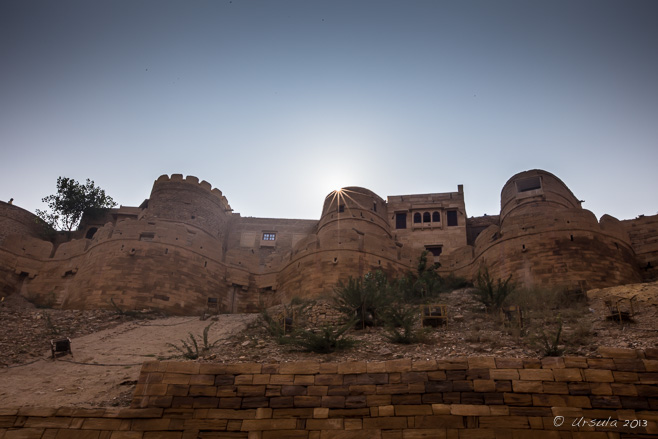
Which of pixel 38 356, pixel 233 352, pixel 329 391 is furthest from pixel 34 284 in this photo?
pixel 329 391

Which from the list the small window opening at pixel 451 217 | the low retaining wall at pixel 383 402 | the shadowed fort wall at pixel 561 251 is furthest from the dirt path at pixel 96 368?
the small window opening at pixel 451 217

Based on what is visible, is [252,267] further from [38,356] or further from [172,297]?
[38,356]

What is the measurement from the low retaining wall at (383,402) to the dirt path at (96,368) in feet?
2.49

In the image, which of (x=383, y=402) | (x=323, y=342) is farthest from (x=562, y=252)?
(x=383, y=402)

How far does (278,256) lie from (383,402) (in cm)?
1590

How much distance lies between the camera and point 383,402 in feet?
26.6

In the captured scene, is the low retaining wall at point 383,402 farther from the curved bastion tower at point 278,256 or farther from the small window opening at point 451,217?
the small window opening at point 451,217

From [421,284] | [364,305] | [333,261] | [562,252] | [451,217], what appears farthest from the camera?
[451,217]

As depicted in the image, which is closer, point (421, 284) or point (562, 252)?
point (562, 252)

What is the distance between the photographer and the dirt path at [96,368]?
367 inches

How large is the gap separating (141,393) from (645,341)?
843cm

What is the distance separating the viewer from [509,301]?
44.9 feet

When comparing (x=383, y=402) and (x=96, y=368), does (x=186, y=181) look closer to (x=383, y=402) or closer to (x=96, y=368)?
(x=96, y=368)

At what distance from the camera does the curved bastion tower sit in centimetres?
1738
